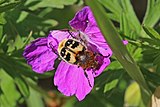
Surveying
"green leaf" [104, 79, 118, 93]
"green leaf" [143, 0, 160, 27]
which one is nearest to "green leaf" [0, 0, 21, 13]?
"green leaf" [104, 79, 118, 93]

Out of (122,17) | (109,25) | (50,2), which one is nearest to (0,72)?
(50,2)

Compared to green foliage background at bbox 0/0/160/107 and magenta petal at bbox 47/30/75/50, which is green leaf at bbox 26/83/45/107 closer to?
green foliage background at bbox 0/0/160/107

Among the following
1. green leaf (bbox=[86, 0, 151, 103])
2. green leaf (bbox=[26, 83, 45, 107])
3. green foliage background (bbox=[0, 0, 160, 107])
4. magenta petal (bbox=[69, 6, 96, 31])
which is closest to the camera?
green leaf (bbox=[86, 0, 151, 103])

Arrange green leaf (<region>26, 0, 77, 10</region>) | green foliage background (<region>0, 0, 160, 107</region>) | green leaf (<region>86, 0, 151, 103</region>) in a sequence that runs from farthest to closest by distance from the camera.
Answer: green leaf (<region>26, 0, 77, 10</region>), green foliage background (<region>0, 0, 160, 107</region>), green leaf (<region>86, 0, 151, 103</region>)

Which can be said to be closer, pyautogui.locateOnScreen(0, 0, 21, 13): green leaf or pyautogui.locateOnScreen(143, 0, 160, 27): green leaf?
pyautogui.locateOnScreen(0, 0, 21, 13): green leaf

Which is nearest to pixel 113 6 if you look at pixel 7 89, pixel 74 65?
pixel 74 65

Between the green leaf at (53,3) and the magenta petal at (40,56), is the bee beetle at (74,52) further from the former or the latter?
the green leaf at (53,3)

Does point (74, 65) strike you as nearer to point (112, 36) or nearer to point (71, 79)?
point (71, 79)
